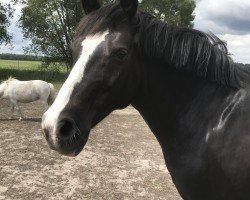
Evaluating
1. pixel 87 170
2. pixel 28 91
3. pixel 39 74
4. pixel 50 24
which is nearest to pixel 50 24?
pixel 50 24

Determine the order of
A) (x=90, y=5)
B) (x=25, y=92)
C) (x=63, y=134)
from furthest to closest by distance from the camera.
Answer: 1. (x=25, y=92)
2. (x=90, y=5)
3. (x=63, y=134)

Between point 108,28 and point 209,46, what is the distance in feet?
2.31

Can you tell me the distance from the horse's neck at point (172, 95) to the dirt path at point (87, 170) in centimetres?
281

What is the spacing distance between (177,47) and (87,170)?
4.03 m

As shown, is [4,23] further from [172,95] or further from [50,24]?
[172,95]

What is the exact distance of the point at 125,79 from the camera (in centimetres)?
231

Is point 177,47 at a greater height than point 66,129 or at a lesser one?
greater

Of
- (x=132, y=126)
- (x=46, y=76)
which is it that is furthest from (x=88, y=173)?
(x=46, y=76)

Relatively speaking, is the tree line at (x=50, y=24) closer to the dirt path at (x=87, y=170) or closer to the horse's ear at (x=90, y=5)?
the dirt path at (x=87, y=170)

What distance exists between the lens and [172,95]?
99.1 inches

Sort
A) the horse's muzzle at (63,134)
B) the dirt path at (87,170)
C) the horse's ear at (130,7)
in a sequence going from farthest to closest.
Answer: the dirt path at (87,170) < the horse's ear at (130,7) < the horse's muzzle at (63,134)

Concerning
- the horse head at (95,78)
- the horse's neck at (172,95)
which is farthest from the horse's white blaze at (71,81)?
the horse's neck at (172,95)

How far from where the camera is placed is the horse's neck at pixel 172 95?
2477mm

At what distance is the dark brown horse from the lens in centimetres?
217
